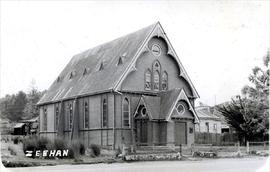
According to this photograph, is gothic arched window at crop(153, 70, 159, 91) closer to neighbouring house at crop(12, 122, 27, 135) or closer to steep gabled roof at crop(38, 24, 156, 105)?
steep gabled roof at crop(38, 24, 156, 105)

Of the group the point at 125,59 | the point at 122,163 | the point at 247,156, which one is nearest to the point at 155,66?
the point at 125,59

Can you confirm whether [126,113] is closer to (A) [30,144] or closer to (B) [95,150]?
(B) [95,150]

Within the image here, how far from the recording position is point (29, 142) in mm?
16391

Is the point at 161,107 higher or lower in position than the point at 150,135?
higher

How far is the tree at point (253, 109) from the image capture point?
749 inches

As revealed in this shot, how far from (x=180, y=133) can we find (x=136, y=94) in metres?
3.63

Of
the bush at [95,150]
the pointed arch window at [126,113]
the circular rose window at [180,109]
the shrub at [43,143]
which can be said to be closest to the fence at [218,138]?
the circular rose window at [180,109]

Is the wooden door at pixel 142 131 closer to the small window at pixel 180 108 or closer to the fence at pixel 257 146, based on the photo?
the small window at pixel 180 108

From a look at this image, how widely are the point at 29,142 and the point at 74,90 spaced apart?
12.1 meters

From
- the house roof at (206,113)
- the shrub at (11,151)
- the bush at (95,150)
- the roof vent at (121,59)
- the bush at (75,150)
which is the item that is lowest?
the bush at (95,150)

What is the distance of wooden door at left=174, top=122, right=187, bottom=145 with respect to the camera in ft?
86.3

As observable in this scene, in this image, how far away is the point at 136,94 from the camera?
86.7ft

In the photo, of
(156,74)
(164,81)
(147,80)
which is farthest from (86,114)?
(164,81)

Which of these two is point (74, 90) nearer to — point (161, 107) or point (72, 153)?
point (161, 107)
